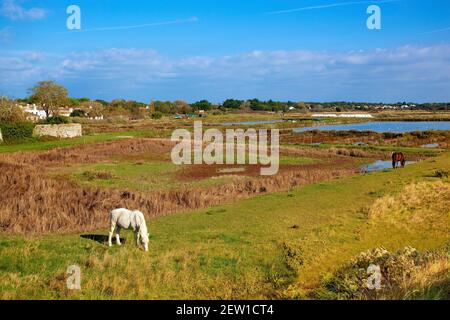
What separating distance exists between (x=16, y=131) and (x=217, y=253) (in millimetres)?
46290

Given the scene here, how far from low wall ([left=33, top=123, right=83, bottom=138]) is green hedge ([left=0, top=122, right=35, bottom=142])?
4.25 ft

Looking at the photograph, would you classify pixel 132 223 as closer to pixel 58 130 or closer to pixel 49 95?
pixel 58 130

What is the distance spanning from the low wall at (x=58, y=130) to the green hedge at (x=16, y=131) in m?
1.30

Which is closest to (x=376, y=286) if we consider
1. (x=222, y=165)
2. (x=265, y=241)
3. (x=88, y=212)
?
(x=265, y=241)

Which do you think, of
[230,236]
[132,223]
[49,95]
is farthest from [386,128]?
[132,223]

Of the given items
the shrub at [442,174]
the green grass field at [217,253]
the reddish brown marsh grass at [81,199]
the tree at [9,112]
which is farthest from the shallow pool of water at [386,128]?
A: the green grass field at [217,253]

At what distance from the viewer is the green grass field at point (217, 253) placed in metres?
10.4

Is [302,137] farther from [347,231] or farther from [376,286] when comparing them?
[376,286]

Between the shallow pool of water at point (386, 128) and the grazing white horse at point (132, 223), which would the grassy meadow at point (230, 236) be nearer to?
the grazing white horse at point (132, 223)

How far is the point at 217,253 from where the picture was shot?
12836mm

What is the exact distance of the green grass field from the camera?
1038 centimetres

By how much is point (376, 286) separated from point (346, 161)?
35520mm

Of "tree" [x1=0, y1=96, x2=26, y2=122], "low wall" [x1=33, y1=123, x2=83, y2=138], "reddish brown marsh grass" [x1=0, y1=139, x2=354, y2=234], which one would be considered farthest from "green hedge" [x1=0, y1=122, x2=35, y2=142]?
"reddish brown marsh grass" [x1=0, y1=139, x2=354, y2=234]

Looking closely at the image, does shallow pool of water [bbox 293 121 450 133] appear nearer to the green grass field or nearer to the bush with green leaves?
the green grass field
